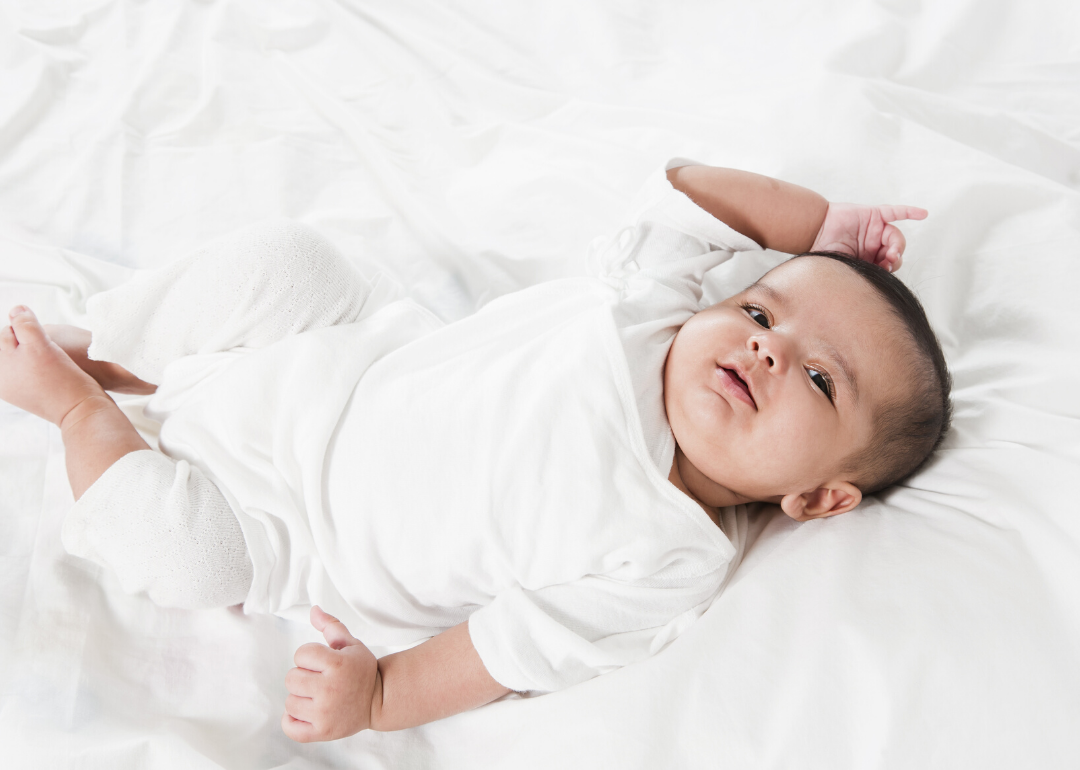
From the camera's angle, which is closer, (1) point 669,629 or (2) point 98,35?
(1) point 669,629

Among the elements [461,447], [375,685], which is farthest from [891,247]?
[375,685]

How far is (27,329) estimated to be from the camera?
104cm

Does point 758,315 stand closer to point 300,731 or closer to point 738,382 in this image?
point 738,382

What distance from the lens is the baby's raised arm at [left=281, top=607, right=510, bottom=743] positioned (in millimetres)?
832

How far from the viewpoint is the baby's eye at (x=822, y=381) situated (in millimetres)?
917

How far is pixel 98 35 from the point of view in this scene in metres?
1.57

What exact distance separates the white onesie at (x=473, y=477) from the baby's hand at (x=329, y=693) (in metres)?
0.12

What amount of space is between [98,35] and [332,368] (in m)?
1.13

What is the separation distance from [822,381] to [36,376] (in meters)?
1.06

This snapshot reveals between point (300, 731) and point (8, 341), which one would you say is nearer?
point (300, 731)

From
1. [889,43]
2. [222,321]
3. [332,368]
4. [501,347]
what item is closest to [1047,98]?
[889,43]

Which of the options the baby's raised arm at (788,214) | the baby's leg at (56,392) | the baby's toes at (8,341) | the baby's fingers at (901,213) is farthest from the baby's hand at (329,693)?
the baby's fingers at (901,213)

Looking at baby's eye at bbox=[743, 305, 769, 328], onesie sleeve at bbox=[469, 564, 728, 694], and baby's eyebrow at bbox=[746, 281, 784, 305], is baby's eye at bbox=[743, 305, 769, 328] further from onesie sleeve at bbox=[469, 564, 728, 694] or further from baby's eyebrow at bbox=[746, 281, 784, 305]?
onesie sleeve at bbox=[469, 564, 728, 694]

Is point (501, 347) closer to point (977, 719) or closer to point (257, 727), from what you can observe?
point (257, 727)
